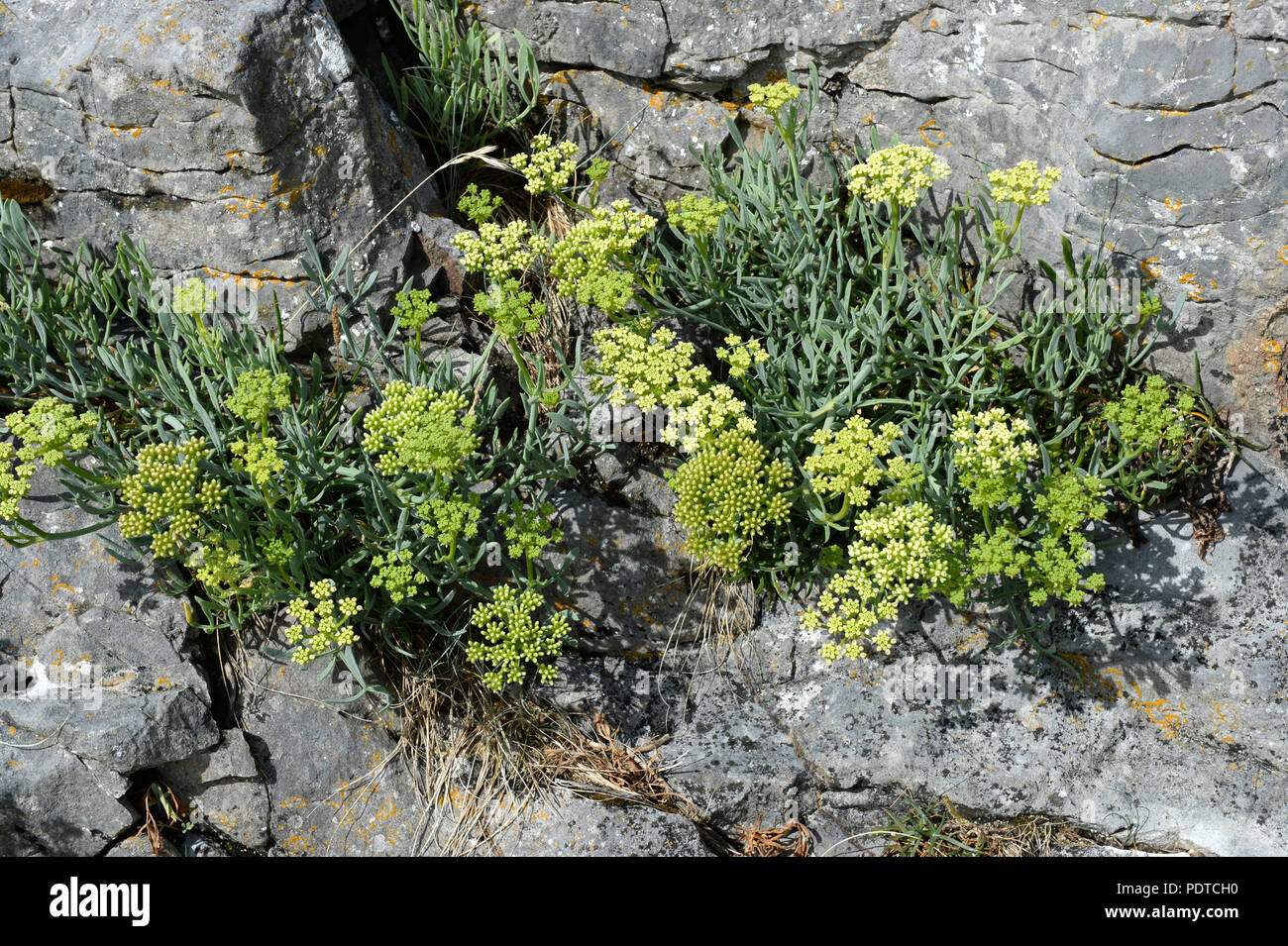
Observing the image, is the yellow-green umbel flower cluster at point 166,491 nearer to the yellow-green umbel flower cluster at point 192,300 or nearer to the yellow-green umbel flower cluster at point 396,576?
the yellow-green umbel flower cluster at point 396,576

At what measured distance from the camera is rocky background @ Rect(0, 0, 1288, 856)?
13.4 feet

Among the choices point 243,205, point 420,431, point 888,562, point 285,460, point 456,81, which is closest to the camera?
point 420,431

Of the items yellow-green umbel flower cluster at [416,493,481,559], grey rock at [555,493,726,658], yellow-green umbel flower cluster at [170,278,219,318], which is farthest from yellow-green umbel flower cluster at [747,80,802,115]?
yellow-green umbel flower cluster at [170,278,219,318]

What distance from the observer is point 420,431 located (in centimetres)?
355

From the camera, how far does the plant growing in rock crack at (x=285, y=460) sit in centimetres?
372

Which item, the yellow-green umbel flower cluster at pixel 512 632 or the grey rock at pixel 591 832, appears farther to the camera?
the grey rock at pixel 591 832

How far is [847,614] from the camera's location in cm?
386

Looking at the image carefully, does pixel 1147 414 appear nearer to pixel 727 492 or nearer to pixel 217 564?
pixel 727 492

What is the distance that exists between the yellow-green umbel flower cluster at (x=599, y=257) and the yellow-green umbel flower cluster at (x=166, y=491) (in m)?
1.59

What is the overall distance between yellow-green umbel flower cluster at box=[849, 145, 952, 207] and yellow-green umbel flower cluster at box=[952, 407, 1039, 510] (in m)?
0.95

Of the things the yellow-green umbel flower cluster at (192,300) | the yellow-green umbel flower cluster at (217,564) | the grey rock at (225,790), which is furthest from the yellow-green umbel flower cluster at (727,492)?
the yellow-green umbel flower cluster at (192,300)

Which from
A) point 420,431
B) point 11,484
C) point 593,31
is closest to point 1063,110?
point 593,31

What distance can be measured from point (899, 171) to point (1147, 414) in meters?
1.38

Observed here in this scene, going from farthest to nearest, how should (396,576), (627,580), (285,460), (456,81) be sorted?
(456,81)
(627,580)
(285,460)
(396,576)
